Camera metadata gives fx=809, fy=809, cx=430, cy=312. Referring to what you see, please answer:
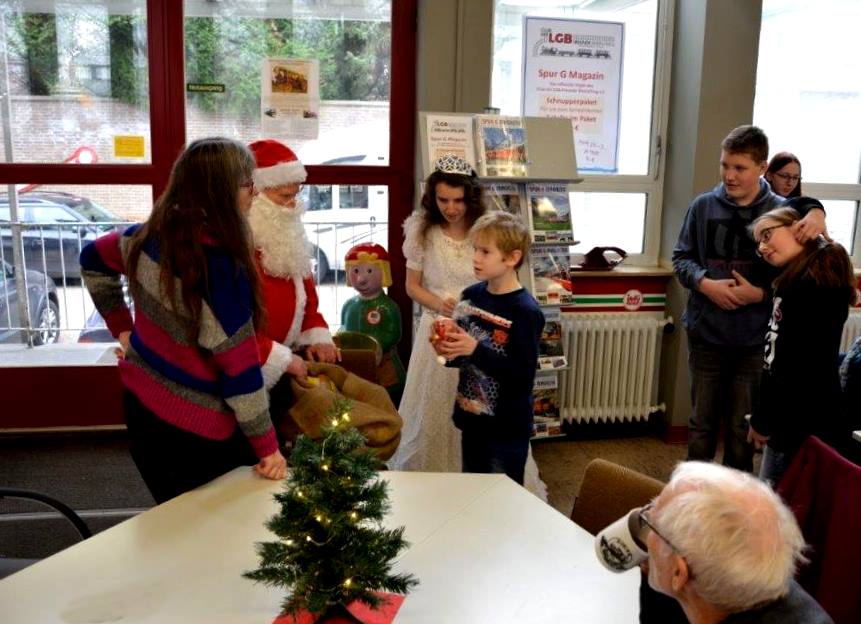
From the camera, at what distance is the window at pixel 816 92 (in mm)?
4648

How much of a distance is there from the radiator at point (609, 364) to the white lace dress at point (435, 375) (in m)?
0.92

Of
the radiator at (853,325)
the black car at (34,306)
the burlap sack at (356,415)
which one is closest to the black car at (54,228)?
the black car at (34,306)

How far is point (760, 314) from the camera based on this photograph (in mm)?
3229

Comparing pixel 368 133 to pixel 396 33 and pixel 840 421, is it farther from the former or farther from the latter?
pixel 840 421

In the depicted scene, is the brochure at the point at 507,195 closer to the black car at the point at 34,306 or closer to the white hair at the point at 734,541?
the black car at the point at 34,306

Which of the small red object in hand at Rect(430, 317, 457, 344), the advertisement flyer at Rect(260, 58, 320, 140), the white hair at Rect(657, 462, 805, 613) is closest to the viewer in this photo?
the white hair at Rect(657, 462, 805, 613)

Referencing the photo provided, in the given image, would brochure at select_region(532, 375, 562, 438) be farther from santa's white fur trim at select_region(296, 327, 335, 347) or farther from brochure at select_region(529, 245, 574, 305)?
santa's white fur trim at select_region(296, 327, 335, 347)

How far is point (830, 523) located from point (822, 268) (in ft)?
3.04

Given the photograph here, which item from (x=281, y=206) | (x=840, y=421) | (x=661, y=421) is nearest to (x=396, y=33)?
(x=281, y=206)

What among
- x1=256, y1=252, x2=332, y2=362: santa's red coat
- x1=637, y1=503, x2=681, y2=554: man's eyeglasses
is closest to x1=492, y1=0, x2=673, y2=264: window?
x1=256, y1=252, x2=332, y2=362: santa's red coat

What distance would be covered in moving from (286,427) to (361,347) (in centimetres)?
84

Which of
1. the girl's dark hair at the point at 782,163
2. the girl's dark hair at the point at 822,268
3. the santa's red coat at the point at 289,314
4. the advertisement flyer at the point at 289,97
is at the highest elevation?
the advertisement flyer at the point at 289,97

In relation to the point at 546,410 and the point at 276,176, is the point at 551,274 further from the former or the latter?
the point at 276,176

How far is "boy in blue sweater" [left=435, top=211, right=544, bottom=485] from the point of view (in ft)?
8.10
